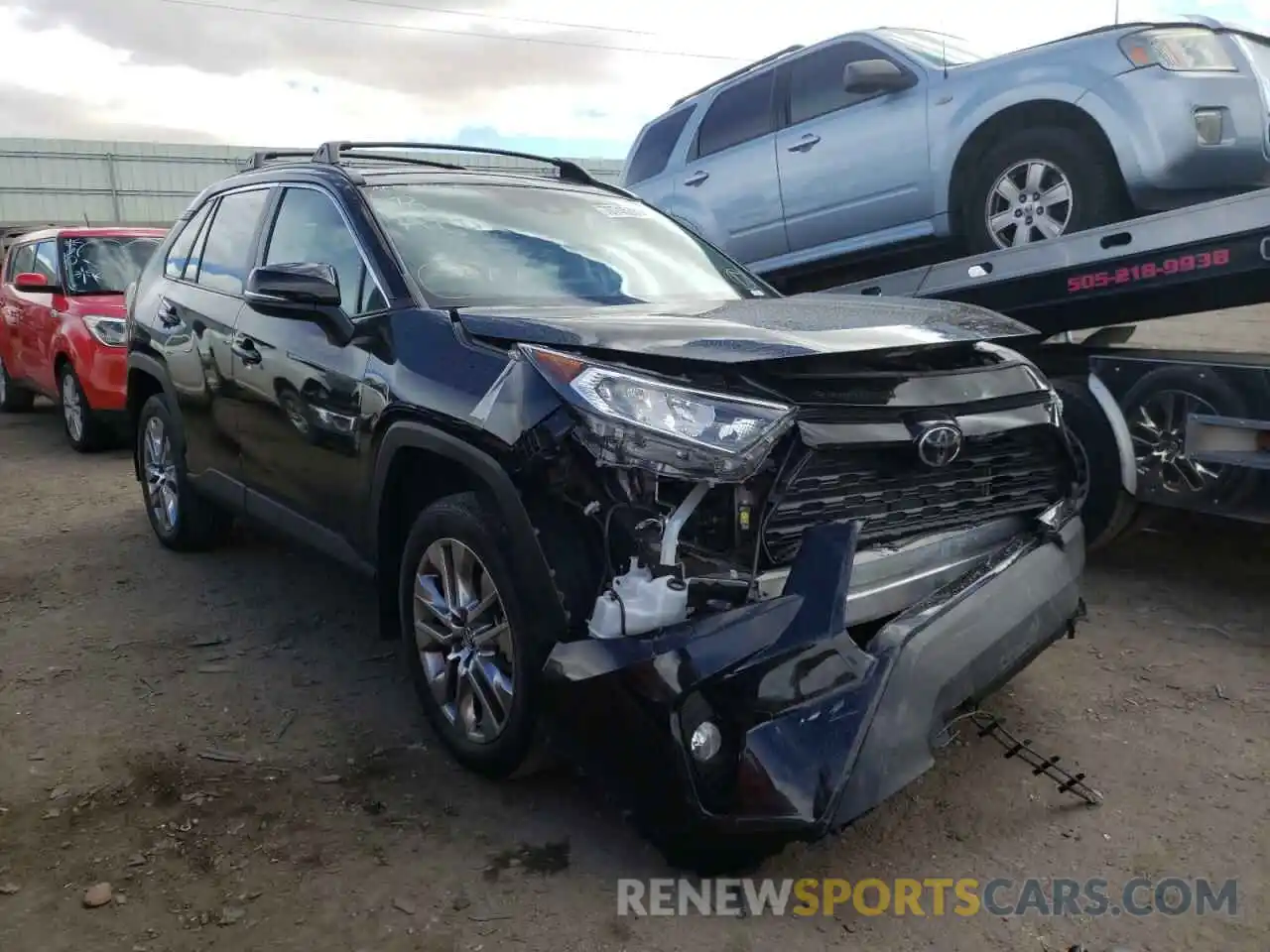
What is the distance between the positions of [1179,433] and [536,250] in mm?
2747

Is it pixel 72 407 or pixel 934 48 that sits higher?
pixel 934 48

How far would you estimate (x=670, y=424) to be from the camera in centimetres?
246

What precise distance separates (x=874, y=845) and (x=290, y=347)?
2.53 m

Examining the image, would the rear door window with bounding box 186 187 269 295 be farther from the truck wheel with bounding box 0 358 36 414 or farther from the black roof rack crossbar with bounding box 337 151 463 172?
the truck wheel with bounding box 0 358 36 414

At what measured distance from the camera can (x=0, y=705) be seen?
3.76 metres

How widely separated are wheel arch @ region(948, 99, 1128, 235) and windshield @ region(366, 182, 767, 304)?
1.87 meters

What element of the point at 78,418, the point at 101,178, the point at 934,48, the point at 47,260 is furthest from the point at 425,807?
the point at 101,178

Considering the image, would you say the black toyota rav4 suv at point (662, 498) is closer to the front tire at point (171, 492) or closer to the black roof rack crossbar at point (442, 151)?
the black roof rack crossbar at point (442, 151)

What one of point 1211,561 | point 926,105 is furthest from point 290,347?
point 1211,561

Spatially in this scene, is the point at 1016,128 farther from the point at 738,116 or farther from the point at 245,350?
the point at 245,350

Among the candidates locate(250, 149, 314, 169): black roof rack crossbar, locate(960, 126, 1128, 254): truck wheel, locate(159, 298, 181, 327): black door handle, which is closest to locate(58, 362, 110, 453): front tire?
locate(159, 298, 181, 327): black door handle

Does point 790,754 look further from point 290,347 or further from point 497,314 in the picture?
point 290,347

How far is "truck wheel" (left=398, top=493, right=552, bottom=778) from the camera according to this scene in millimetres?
2711

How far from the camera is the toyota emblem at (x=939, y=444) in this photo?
106 inches
